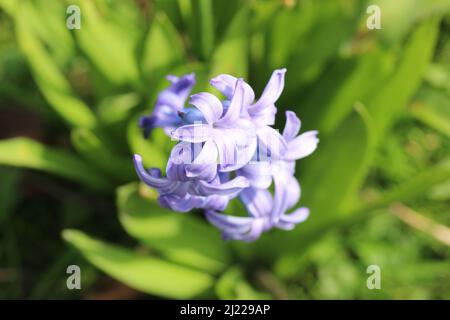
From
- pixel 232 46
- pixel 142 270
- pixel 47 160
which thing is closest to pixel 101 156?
pixel 47 160

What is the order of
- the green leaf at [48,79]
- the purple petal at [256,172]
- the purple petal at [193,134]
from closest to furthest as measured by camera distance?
the purple petal at [193,134] < the purple petal at [256,172] < the green leaf at [48,79]

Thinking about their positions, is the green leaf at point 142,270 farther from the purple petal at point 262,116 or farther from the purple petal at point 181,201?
the purple petal at point 262,116

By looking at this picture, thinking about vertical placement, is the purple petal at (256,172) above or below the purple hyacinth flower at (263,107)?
below

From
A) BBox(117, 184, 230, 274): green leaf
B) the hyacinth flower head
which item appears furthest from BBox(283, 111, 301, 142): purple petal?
BBox(117, 184, 230, 274): green leaf

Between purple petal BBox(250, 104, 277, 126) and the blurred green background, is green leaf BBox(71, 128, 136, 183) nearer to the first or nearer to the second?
the blurred green background

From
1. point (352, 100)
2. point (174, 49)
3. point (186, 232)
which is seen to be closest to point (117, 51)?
point (174, 49)

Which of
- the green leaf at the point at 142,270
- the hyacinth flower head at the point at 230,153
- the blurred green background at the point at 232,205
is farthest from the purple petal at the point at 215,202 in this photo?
the green leaf at the point at 142,270

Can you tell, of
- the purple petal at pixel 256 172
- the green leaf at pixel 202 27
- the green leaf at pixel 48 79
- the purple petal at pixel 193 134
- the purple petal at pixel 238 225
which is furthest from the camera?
the green leaf at pixel 48 79

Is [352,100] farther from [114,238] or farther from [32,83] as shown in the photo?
[32,83]
